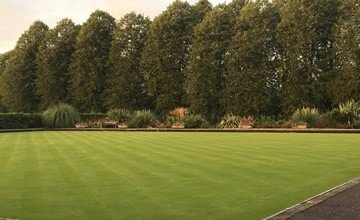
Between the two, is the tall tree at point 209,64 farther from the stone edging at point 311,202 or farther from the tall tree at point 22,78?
the stone edging at point 311,202

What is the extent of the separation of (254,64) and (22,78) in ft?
85.8

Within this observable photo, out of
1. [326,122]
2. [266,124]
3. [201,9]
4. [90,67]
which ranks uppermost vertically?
[201,9]

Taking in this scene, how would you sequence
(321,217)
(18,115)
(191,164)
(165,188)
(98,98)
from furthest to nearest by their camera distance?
1. (98,98)
2. (18,115)
3. (191,164)
4. (165,188)
5. (321,217)

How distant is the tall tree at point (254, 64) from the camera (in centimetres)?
3381

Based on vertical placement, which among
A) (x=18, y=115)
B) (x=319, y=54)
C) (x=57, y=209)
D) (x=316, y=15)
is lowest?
(x=57, y=209)

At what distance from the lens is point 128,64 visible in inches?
1613

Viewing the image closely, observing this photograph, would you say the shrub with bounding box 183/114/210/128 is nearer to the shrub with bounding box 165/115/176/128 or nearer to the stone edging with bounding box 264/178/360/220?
the shrub with bounding box 165/115/176/128

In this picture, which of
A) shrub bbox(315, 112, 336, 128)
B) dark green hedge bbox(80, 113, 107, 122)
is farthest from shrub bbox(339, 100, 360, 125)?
dark green hedge bbox(80, 113, 107, 122)

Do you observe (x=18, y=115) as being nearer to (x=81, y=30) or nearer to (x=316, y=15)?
(x=81, y=30)

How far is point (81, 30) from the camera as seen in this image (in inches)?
1729

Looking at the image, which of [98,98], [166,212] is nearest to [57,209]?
[166,212]

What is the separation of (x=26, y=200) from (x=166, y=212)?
217cm

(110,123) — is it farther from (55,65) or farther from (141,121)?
(55,65)

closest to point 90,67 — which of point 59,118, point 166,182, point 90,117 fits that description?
point 90,117
